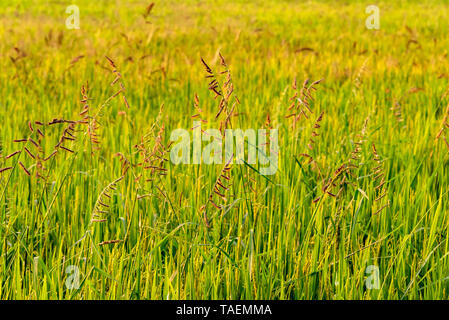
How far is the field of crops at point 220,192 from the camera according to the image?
1391 mm

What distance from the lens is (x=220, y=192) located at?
180 cm

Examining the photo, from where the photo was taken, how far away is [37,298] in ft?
4.28

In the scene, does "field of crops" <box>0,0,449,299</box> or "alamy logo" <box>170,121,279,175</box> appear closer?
"field of crops" <box>0,0,449,299</box>

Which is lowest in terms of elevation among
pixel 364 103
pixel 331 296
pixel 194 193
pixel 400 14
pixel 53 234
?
pixel 331 296

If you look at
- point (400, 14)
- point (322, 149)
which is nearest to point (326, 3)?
point (400, 14)

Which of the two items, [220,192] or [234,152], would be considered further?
[234,152]

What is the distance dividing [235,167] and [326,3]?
10447 millimetres

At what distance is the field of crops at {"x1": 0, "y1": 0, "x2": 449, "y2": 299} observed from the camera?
1391 millimetres

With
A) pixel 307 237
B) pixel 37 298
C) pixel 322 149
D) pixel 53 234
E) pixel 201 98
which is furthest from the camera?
pixel 201 98

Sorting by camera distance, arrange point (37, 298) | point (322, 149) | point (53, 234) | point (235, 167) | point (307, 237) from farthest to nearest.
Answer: point (322, 149) → point (235, 167) → point (53, 234) → point (307, 237) → point (37, 298)

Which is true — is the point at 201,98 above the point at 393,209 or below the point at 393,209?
above

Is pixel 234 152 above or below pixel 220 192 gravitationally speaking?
above

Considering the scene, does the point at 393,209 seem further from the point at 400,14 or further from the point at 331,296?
the point at 400,14

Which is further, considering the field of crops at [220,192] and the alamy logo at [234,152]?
the alamy logo at [234,152]
